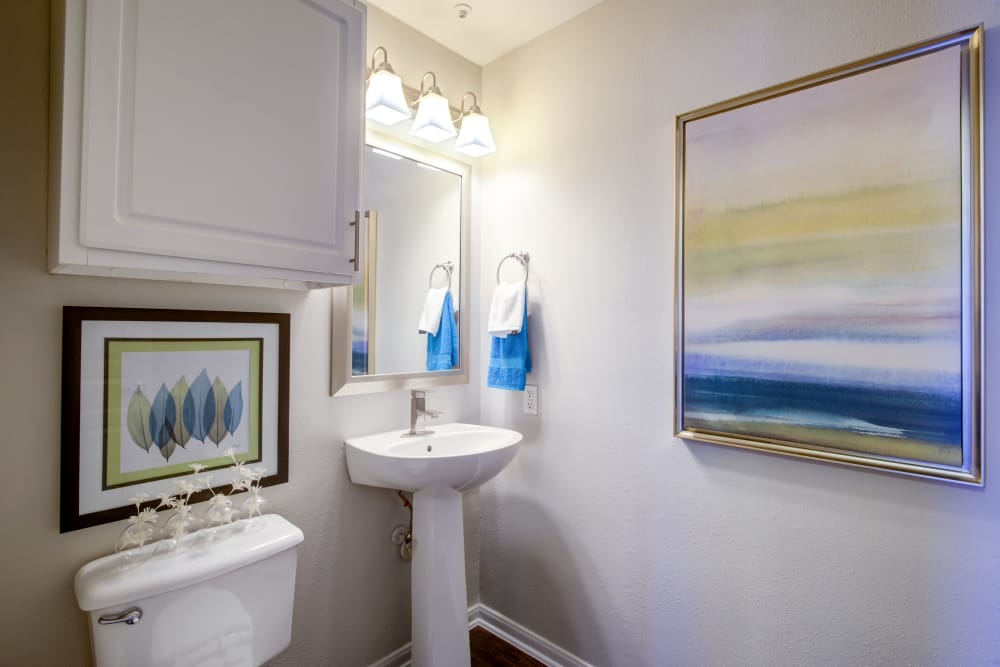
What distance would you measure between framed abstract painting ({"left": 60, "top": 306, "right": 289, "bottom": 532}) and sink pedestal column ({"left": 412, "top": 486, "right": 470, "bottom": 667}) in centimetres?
48

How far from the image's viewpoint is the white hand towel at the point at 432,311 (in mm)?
1934

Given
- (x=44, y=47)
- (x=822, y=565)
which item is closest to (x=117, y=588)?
(x=44, y=47)

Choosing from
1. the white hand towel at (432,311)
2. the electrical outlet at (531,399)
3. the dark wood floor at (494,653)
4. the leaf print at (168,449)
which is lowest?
the dark wood floor at (494,653)

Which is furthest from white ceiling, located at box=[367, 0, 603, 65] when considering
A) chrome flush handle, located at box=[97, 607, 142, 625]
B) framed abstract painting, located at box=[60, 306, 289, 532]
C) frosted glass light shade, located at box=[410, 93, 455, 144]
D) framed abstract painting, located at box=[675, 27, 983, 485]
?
chrome flush handle, located at box=[97, 607, 142, 625]

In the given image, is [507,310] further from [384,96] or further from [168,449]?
[168,449]

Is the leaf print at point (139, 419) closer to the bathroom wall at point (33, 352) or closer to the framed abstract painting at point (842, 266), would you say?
the bathroom wall at point (33, 352)

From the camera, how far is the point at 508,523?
2061 mm

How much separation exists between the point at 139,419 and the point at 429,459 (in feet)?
2.42

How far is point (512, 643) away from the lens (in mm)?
1996

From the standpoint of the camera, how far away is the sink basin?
147 cm

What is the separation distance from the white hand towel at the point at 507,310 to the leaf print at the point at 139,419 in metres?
1.11

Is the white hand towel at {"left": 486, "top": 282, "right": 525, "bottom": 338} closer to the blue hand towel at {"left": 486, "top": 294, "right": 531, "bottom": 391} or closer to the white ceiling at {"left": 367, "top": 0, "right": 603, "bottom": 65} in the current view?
the blue hand towel at {"left": 486, "top": 294, "right": 531, "bottom": 391}

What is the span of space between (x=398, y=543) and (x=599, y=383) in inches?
37.0

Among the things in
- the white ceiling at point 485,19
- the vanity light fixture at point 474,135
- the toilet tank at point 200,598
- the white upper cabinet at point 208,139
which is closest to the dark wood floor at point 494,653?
the toilet tank at point 200,598
